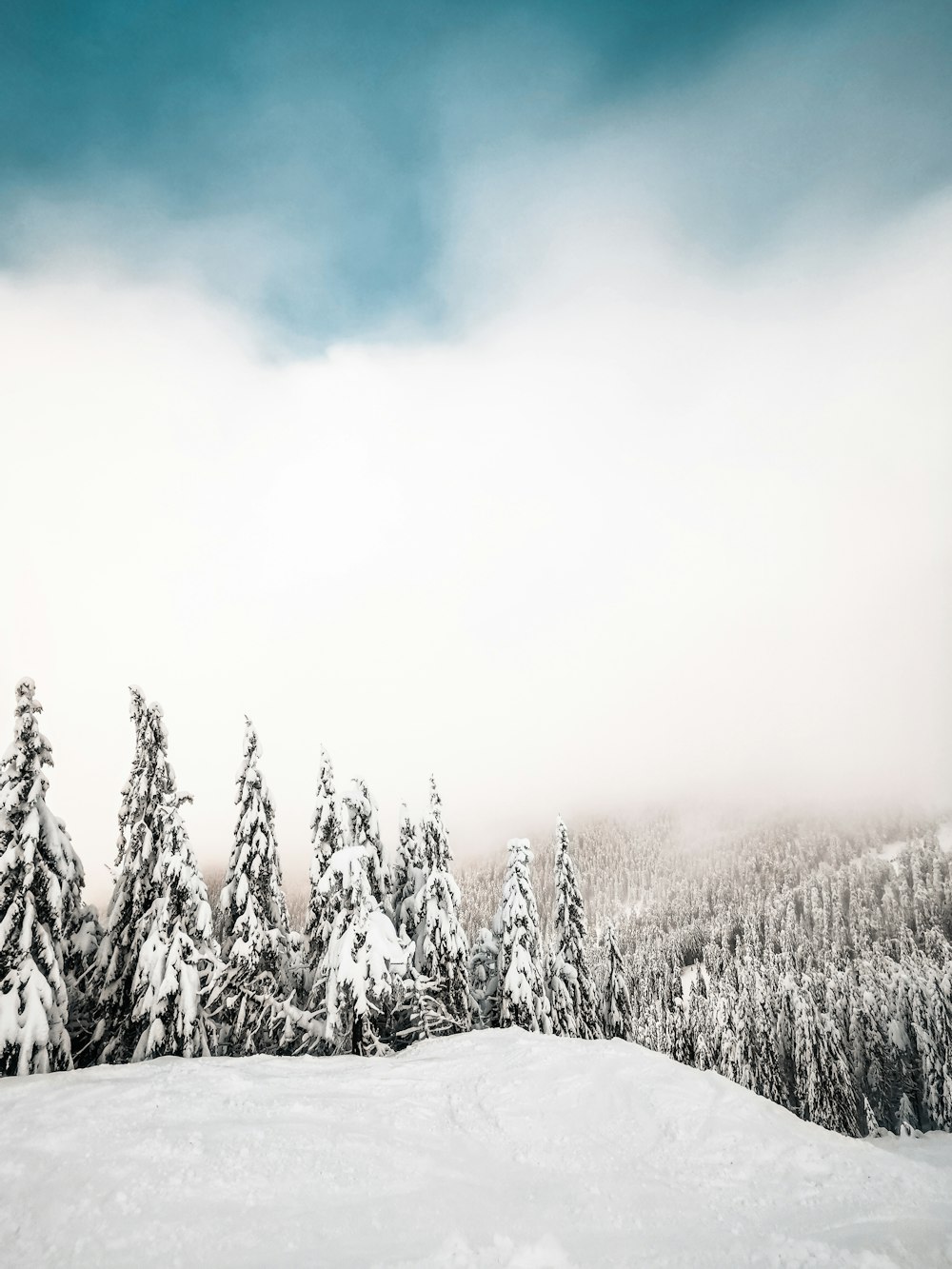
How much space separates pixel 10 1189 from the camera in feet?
35.0

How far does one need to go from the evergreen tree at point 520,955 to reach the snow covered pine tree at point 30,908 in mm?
17667

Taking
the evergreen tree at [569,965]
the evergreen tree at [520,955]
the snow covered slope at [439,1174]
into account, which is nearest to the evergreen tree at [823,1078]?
the evergreen tree at [569,965]

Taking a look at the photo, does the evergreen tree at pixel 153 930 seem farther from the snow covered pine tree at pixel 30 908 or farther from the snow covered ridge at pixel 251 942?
the snow covered pine tree at pixel 30 908

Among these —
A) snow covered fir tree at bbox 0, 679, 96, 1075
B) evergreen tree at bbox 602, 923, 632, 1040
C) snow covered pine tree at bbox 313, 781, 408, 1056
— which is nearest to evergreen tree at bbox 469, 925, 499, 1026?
evergreen tree at bbox 602, 923, 632, 1040

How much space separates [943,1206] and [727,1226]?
13.6 ft

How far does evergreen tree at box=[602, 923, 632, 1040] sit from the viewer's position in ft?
134

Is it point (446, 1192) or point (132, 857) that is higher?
point (132, 857)

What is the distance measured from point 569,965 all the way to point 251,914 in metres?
18.6

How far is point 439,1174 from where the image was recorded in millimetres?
12383

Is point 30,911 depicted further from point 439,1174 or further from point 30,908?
point 439,1174

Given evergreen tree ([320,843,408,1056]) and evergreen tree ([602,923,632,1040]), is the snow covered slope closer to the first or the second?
evergreen tree ([320,843,408,1056])

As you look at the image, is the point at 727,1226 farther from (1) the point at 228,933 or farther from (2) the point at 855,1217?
(1) the point at 228,933

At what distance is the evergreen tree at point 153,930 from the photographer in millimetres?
19703

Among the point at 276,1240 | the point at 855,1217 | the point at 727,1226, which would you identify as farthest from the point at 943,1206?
the point at 276,1240
